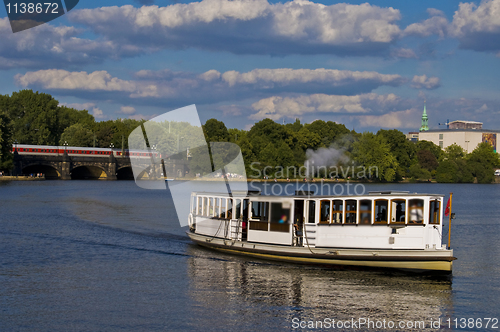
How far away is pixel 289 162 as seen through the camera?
156 metres

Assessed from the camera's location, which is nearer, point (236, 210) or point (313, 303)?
point (313, 303)

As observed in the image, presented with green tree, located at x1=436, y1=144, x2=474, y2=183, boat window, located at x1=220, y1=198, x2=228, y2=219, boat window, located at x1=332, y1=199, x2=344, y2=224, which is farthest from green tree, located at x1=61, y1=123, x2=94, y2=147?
boat window, located at x1=332, y1=199, x2=344, y2=224

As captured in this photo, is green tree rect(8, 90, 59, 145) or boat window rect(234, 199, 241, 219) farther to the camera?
green tree rect(8, 90, 59, 145)

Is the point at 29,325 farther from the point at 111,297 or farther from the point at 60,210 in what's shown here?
the point at 60,210

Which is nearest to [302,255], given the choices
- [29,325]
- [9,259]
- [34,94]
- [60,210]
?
[29,325]

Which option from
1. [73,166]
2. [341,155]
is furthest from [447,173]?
[73,166]

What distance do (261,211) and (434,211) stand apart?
32.2 feet

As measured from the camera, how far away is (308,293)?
2477 centimetres

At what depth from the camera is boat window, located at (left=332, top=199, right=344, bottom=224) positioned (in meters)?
29.0

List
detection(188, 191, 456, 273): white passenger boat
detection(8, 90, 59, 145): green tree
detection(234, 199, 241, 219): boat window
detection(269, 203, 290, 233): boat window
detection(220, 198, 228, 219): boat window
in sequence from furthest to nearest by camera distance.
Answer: detection(8, 90, 59, 145): green tree → detection(220, 198, 228, 219): boat window → detection(234, 199, 241, 219): boat window → detection(269, 203, 290, 233): boat window → detection(188, 191, 456, 273): white passenger boat

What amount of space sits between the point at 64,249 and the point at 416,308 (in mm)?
23815

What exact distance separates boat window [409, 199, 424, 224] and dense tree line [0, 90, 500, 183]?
112 m

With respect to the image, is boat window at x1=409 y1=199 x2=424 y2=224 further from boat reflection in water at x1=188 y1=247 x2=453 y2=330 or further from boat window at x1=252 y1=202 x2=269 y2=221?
boat window at x1=252 y1=202 x2=269 y2=221

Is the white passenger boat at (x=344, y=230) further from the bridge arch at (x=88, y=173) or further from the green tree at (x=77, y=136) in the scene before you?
the green tree at (x=77, y=136)
